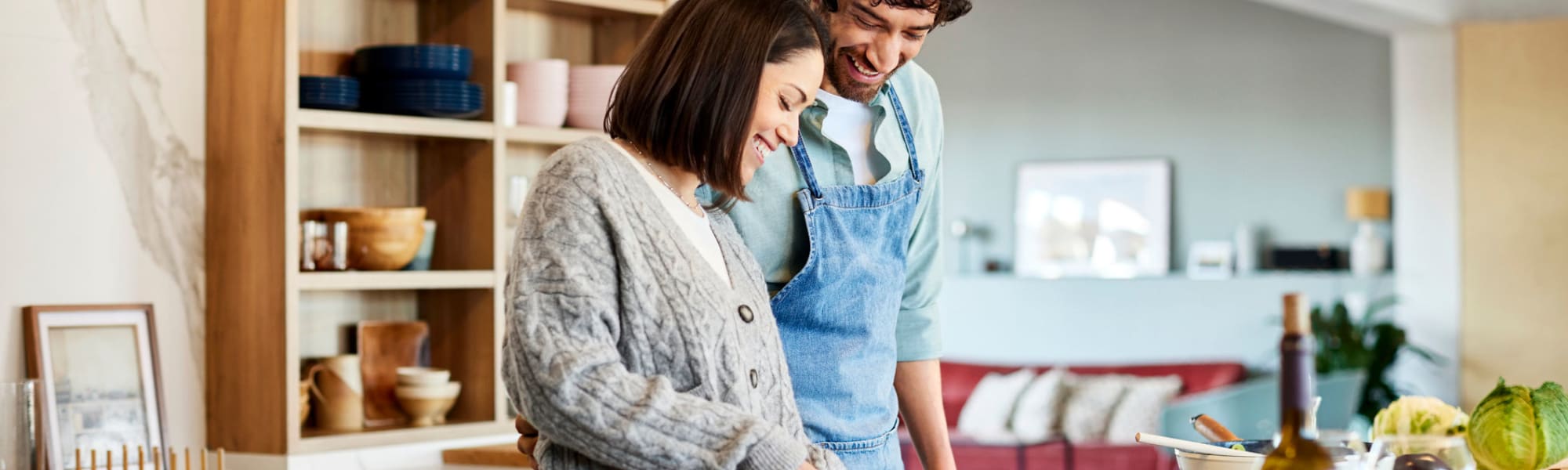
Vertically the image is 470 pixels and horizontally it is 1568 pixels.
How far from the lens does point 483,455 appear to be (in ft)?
8.91

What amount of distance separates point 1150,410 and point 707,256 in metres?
5.23

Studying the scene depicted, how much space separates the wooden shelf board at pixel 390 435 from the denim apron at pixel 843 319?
1.28 metres

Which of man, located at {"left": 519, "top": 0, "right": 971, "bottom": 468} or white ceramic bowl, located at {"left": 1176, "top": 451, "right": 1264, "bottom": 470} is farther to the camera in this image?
man, located at {"left": 519, "top": 0, "right": 971, "bottom": 468}

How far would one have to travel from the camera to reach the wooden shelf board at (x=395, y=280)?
259cm

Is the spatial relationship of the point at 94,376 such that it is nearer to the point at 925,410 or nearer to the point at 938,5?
the point at 925,410

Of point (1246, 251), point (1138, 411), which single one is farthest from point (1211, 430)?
point (1246, 251)

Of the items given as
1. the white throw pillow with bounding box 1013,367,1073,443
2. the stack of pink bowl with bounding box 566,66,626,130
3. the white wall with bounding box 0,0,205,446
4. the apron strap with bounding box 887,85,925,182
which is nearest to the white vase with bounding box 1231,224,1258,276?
the white throw pillow with bounding box 1013,367,1073,443

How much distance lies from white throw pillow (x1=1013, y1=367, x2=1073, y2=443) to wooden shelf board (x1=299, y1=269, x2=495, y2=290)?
389 cm

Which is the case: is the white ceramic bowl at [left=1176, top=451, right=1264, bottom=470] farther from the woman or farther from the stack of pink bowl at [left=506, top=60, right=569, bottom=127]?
the stack of pink bowl at [left=506, top=60, right=569, bottom=127]

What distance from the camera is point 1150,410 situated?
6246 millimetres

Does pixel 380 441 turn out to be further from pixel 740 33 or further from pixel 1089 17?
pixel 1089 17

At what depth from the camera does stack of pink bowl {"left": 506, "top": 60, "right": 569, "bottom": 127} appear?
9.52 ft

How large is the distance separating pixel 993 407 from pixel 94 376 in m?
4.70

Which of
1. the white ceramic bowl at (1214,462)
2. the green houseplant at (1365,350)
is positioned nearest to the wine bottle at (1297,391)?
the white ceramic bowl at (1214,462)
